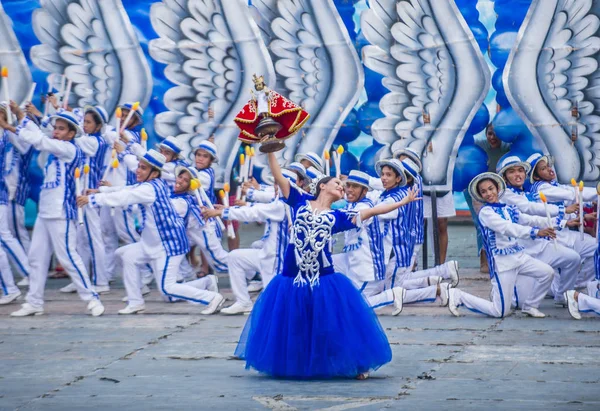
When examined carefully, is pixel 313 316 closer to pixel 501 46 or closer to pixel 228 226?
pixel 228 226

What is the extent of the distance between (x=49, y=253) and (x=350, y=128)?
369 cm

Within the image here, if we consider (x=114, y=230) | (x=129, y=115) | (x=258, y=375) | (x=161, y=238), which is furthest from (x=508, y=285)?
(x=114, y=230)

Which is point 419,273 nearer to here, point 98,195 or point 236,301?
point 236,301

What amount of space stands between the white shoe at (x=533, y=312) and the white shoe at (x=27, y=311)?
444 centimetres

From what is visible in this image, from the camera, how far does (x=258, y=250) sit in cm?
1052

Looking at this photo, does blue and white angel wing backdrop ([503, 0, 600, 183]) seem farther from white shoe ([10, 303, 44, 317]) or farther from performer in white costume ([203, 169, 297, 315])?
white shoe ([10, 303, 44, 317])

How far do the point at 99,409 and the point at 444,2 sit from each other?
6897mm

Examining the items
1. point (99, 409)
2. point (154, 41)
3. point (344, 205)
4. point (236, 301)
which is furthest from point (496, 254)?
point (154, 41)

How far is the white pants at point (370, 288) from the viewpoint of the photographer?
10.0 metres

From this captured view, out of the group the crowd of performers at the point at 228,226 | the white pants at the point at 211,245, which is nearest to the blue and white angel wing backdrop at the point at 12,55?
the crowd of performers at the point at 228,226

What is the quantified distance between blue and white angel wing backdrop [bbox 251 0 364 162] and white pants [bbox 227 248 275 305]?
2277 mm

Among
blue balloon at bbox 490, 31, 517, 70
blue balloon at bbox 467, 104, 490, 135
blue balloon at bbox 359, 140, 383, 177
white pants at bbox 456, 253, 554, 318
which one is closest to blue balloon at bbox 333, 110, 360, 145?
blue balloon at bbox 359, 140, 383, 177

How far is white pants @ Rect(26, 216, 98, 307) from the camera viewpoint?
33.7 ft

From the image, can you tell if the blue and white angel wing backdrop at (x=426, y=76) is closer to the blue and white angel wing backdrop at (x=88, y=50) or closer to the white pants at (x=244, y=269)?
the white pants at (x=244, y=269)
